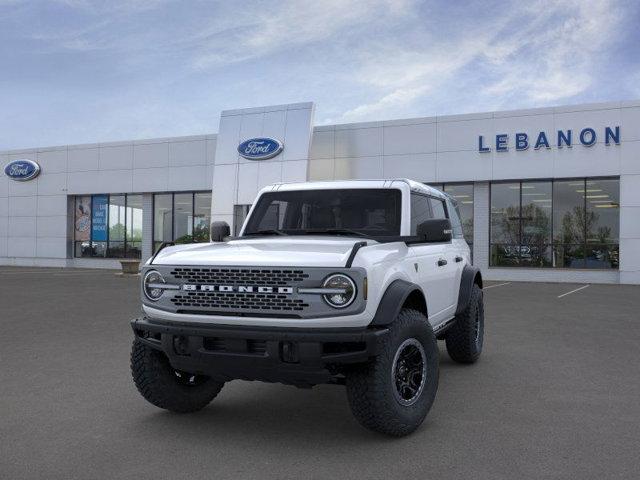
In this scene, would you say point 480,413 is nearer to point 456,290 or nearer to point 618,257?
point 456,290

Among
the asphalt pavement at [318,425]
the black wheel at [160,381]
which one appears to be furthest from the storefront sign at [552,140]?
the black wheel at [160,381]

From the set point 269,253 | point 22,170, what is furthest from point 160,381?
point 22,170

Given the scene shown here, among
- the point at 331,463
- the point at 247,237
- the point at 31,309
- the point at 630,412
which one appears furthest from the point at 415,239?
the point at 31,309

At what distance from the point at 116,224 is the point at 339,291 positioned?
28634 mm

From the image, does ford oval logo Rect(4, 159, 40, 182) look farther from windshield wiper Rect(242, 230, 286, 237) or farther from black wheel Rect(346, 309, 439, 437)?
black wheel Rect(346, 309, 439, 437)

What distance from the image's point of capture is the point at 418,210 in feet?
18.3

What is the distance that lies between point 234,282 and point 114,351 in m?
4.21

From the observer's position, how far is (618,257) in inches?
858

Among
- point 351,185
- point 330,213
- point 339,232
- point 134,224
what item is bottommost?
point 339,232

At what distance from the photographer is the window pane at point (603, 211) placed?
71.8 ft

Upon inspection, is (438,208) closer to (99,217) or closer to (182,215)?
(182,215)

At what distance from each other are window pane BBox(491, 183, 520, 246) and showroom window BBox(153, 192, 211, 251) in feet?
41.4

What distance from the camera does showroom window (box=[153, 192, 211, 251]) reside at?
28422 mm

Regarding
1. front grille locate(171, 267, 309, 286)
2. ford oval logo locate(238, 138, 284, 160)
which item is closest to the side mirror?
front grille locate(171, 267, 309, 286)
